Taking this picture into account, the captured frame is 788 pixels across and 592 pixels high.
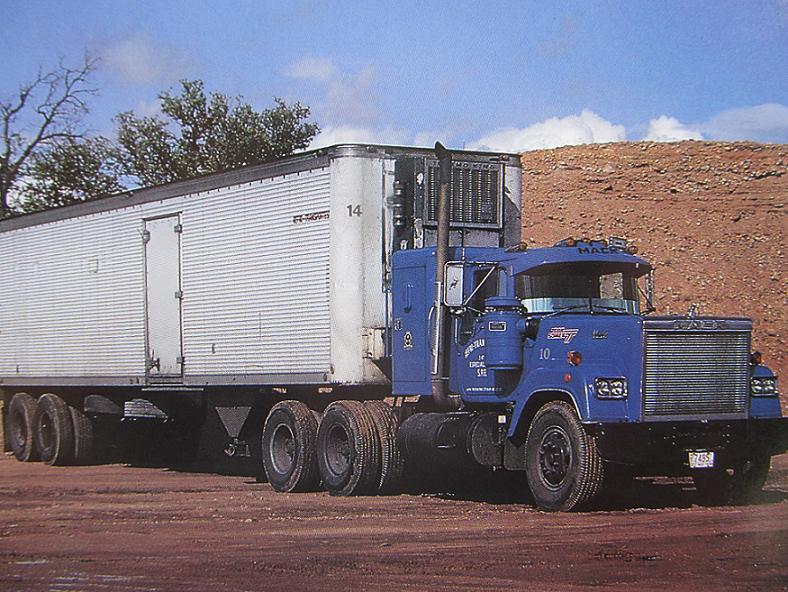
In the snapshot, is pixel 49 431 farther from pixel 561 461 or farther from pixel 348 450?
pixel 561 461

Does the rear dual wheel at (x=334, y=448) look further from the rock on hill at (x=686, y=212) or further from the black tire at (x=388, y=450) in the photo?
the rock on hill at (x=686, y=212)

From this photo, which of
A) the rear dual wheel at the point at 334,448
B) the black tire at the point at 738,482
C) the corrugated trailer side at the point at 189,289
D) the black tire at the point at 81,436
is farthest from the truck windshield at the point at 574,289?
the black tire at the point at 81,436

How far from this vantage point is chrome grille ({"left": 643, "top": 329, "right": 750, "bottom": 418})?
13.8 metres

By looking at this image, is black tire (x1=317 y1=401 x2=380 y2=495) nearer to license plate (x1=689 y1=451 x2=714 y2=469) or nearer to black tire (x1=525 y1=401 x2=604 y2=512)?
black tire (x1=525 y1=401 x2=604 y2=512)

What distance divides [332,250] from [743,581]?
8.79 m

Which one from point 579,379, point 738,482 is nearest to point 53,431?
point 579,379

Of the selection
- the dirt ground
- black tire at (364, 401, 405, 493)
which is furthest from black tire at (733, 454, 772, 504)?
black tire at (364, 401, 405, 493)

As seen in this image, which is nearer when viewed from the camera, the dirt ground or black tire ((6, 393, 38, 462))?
the dirt ground

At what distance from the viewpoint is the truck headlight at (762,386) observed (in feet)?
48.0

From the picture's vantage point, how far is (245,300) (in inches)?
742

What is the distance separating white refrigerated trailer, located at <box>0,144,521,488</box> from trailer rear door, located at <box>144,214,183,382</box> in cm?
3

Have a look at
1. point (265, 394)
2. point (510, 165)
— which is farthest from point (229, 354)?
point (510, 165)

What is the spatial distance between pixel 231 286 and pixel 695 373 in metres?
7.68

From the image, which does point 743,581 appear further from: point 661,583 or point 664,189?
point 664,189
